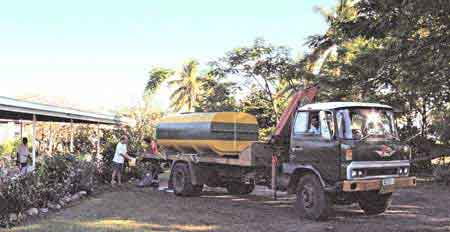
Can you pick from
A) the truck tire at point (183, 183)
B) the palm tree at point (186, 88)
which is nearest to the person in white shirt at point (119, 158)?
the truck tire at point (183, 183)

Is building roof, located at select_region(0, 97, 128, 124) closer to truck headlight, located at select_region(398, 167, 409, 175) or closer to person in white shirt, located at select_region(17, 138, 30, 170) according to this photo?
person in white shirt, located at select_region(17, 138, 30, 170)

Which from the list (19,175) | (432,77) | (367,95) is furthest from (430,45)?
(19,175)

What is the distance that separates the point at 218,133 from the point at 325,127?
3.97 metres

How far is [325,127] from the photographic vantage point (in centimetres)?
1012

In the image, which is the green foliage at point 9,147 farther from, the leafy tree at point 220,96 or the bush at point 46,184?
the leafy tree at point 220,96

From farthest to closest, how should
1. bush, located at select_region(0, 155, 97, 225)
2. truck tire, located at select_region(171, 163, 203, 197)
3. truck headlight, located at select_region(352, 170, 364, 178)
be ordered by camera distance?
truck tire, located at select_region(171, 163, 203, 197)
bush, located at select_region(0, 155, 97, 225)
truck headlight, located at select_region(352, 170, 364, 178)

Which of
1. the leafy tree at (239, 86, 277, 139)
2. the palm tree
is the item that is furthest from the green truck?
the palm tree

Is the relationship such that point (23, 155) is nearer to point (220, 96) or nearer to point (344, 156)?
point (344, 156)

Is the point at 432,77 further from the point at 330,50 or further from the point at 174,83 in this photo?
the point at 174,83

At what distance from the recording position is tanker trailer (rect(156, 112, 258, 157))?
13.5 metres

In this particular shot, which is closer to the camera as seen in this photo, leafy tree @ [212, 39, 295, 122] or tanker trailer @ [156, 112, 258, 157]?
tanker trailer @ [156, 112, 258, 157]

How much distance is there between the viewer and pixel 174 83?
45125mm

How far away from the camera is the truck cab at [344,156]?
9672mm

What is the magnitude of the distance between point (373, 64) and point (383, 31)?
705cm
